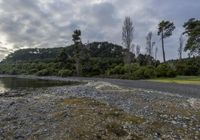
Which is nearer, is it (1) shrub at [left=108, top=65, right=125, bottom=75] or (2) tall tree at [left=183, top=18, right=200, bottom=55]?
(2) tall tree at [left=183, top=18, right=200, bottom=55]

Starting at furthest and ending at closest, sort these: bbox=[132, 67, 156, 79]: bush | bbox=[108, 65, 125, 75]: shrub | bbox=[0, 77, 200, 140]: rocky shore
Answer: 1. bbox=[108, 65, 125, 75]: shrub
2. bbox=[132, 67, 156, 79]: bush
3. bbox=[0, 77, 200, 140]: rocky shore

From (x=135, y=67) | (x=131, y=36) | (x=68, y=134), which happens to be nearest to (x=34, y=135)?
(x=68, y=134)

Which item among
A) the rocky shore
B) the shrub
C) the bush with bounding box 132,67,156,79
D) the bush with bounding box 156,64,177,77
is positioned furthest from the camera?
the shrub

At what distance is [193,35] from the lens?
200ft

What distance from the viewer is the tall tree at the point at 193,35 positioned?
60.5 m

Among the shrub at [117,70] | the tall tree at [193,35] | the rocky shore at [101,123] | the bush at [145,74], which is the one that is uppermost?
the tall tree at [193,35]

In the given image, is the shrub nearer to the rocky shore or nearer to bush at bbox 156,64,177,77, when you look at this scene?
bush at bbox 156,64,177,77

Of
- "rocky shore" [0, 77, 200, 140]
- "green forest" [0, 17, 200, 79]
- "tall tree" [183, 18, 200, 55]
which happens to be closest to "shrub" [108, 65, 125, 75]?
"green forest" [0, 17, 200, 79]

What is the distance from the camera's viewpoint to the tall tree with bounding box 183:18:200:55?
60500mm

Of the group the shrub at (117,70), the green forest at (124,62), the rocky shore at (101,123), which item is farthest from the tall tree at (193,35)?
the rocky shore at (101,123)

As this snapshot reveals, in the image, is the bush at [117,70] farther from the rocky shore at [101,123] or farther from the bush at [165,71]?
the rocky shore at [101,123]

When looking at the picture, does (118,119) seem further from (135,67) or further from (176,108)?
(135,67)

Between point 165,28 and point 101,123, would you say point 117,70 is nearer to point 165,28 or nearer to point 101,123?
point 165,28

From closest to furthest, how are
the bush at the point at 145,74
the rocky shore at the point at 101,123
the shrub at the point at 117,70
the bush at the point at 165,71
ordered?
1. the rocky shore at the point at 101,123
2. the bush at the point at 165,71
3. the bush at the point at 145,74
4. the shrub at the point at 117,70
